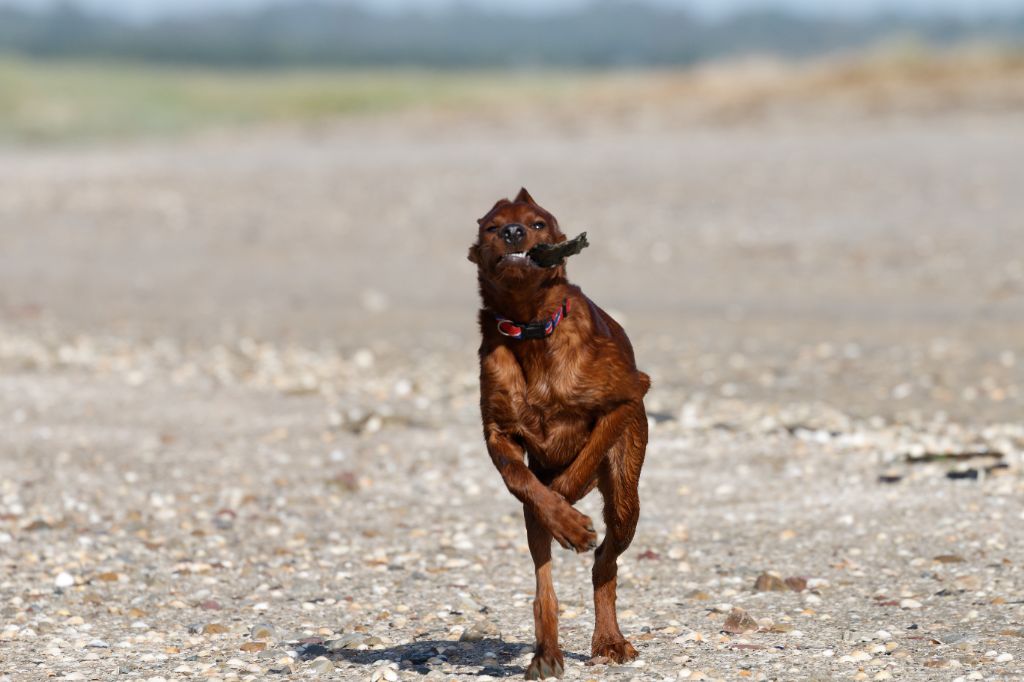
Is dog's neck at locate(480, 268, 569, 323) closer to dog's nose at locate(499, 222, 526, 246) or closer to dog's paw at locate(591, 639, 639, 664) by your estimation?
dog's nose at locate(499, 222, 526, 246)

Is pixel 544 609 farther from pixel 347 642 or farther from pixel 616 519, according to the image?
pixel 347 642

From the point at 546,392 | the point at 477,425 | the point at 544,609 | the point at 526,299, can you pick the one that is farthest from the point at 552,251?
the point at 477,425

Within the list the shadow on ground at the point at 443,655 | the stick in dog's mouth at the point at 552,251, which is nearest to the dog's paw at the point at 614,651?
the shadow on ground at the point at 443,655

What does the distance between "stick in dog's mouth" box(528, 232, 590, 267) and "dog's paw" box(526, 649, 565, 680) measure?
5.37 feet

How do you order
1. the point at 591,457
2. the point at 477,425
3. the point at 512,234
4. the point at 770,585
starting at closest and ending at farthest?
1. the point at 512,234
2. the point at 591,457
3. the point at 770,585
4. the point at 477,425

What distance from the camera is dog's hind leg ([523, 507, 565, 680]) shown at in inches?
267

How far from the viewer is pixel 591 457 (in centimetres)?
673

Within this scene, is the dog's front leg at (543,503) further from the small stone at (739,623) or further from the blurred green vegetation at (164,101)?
the blurred green vegetation at (164,101)

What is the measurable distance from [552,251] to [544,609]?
1496 millimetres

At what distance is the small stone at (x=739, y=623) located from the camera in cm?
786

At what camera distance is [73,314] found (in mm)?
19188

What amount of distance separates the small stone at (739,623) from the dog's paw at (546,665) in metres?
1.29

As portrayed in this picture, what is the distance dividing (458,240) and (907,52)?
21.3 m

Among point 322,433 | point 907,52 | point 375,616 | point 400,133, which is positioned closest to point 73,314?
point 322,433
